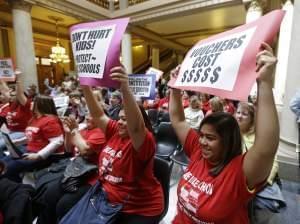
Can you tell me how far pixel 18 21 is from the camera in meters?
5.94

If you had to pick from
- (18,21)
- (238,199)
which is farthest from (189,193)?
(18,21)

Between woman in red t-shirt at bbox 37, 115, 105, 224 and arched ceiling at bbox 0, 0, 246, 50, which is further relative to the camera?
arched ceiling at bbox 0, 0, 246, 50

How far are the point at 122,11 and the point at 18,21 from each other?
434 cm

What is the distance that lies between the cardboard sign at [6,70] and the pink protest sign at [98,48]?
2.47m

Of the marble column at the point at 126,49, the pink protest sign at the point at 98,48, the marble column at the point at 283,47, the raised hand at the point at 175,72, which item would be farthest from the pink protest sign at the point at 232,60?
the marble column at the point at 126,49

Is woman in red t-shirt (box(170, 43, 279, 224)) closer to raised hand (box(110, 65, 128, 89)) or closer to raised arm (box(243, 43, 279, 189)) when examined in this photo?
raised arm (box(243, 43, 279, 189))

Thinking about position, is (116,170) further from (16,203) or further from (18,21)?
(18,21)

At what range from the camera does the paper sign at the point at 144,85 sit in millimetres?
2888

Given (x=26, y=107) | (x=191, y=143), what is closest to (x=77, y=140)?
(x=191, y=143)

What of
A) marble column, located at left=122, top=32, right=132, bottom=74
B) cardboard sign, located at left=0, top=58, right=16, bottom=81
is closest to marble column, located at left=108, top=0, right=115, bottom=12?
marble column, located at left=122, top=32, right=132, bottom=74

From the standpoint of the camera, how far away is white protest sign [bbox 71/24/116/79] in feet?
4.04

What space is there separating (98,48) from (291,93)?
241 cm

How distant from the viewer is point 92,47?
131cm

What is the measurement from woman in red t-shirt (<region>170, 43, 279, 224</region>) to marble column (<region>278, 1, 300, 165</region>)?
206cm
